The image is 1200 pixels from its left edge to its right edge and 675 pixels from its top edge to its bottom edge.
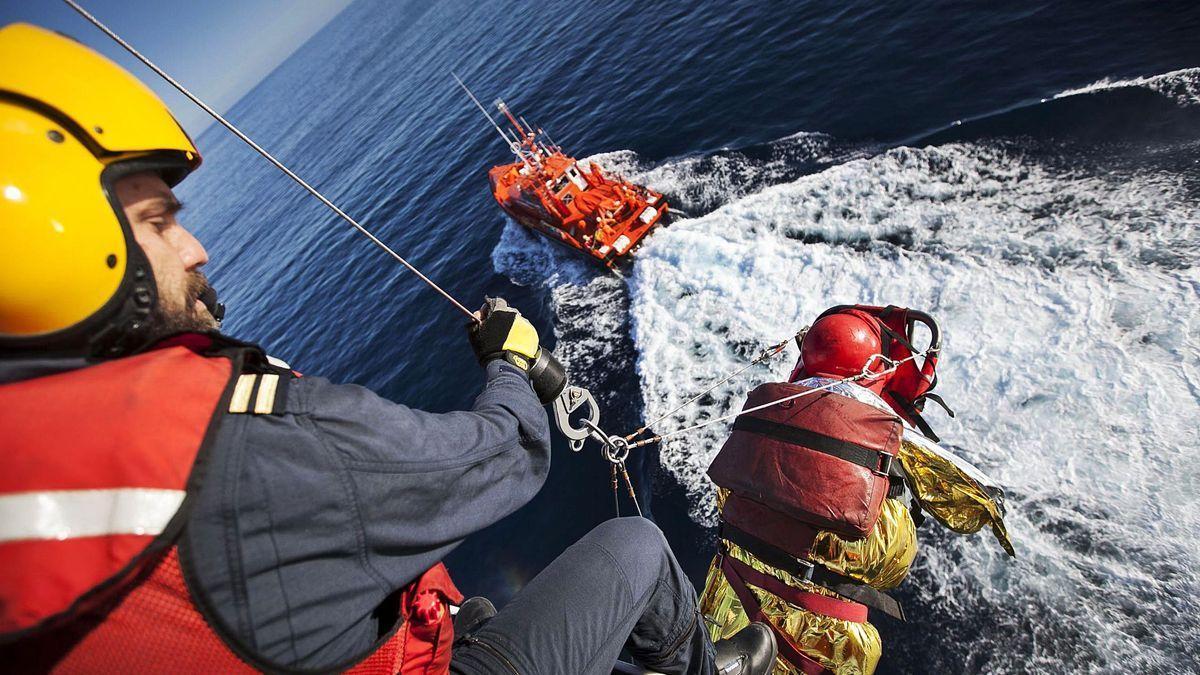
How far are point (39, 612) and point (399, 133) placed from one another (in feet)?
117

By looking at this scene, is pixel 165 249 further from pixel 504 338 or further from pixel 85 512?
pixel 504 338

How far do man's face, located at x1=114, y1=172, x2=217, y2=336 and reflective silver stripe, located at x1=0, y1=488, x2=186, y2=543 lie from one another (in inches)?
24.6

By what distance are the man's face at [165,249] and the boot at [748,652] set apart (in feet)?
12.0

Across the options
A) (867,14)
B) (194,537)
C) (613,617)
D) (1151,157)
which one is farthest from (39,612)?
(867,14)

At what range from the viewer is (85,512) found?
3.81 feet

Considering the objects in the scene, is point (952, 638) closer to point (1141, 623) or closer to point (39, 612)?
point (1141, 623)

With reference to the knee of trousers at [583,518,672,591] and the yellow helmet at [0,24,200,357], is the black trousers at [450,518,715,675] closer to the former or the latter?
the knee of trousers at [583,518,672,591]

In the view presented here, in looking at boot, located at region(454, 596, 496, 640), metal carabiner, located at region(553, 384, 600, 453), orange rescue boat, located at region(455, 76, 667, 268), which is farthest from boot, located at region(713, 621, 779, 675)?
orange rescue boat, located at region(455, 76, 667, 268)

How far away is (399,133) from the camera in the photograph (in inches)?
1264

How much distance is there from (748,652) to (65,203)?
14.3 ft

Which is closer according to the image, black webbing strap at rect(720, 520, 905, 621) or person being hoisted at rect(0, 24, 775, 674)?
person being hoisted at rect(0, 24, 775, 674)

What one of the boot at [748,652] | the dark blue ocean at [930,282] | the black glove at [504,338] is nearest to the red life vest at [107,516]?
the black glove at [504,338]

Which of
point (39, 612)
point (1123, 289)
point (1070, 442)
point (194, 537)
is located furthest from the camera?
point (1123, 289)

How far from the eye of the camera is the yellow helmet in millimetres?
1455
